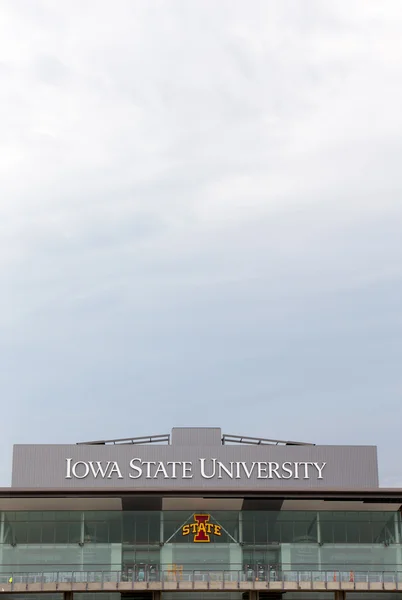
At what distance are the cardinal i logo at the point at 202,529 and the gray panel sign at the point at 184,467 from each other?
87.3 inches

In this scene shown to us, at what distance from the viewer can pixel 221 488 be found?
6906cm

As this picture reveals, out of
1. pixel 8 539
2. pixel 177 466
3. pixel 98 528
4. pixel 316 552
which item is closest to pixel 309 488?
pixel 316 552

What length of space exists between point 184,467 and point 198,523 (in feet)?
11.9

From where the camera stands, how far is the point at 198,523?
2805 inches

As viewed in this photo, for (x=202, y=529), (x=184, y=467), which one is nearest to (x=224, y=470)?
(x=184, y=467)

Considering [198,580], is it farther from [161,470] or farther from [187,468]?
[161,470]

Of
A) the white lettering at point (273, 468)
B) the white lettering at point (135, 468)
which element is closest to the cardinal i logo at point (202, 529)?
the white lettering at point (135, 468)

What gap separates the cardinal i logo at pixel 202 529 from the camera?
232ft

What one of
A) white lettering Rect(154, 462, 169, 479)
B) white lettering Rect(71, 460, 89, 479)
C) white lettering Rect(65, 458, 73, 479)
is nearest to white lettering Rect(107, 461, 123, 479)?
white lettering Rect(71, 460, 89, 479)

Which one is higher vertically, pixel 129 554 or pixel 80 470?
pixel 80 470

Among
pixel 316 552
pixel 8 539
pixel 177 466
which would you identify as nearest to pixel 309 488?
pixel 316 552

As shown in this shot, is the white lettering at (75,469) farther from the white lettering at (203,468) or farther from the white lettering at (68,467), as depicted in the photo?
the white lettering at (203,468)

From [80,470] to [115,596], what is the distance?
812 cm

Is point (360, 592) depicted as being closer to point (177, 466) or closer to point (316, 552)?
point (316, 552)
